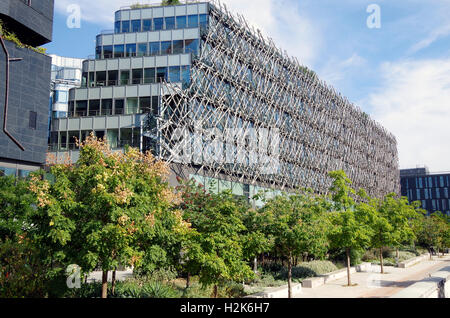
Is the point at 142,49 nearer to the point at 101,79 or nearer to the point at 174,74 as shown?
the point at 101,79

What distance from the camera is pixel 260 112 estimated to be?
179ft

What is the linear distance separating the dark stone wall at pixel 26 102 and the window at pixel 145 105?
9869mm

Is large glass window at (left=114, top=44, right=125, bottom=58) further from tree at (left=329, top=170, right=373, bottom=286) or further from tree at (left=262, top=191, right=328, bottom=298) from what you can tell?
tree at (left=262, top=191, right=328, bottom=298)

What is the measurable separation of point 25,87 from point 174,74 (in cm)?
1570

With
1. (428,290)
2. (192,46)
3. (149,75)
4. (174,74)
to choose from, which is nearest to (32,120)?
(149,75)

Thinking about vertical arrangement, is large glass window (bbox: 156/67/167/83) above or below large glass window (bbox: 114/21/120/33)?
below

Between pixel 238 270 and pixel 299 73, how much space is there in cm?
5764

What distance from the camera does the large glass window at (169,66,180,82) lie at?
4179cm

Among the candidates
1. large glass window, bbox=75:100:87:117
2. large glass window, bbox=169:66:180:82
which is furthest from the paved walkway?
large glass window, bbox=75:100:87:117

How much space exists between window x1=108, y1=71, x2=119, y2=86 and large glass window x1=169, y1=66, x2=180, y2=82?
20.1 feet

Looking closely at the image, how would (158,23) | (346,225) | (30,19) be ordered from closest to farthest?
(346,225), (30,19), (158,23)

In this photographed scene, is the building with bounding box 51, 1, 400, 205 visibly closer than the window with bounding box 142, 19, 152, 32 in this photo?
Yes

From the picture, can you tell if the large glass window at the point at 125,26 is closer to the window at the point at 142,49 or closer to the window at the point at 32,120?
the window at the point at 142,49
